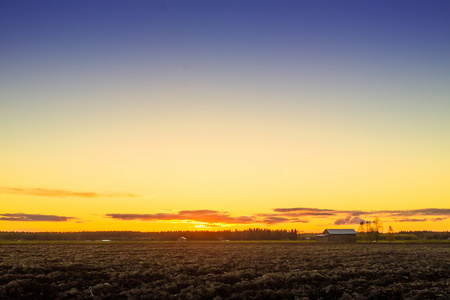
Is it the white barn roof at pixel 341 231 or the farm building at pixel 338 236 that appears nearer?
the farm building at pixel 338 236

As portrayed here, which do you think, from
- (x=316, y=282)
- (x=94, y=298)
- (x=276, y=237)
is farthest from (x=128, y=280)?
(x=276, y=237)

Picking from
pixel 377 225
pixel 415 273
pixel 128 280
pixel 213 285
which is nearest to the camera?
pixel 213 285

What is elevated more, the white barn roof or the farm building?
the white barn roof

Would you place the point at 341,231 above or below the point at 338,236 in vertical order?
above

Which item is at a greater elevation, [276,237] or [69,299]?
[69,299]

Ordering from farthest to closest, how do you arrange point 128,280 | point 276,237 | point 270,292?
point 276,237 → point 128,280 → point 270,292

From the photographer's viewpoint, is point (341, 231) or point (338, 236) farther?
point (341, 231)

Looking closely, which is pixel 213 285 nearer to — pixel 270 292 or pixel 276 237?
pixel 270 292

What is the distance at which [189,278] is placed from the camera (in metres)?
26.1

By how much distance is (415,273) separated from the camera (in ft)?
97.4

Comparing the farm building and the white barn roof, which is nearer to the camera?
the farm building

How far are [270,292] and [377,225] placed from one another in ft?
425

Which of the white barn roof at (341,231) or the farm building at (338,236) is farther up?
the white barn roof at (341,231)

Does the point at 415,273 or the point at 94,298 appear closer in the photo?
the point at 94,298
